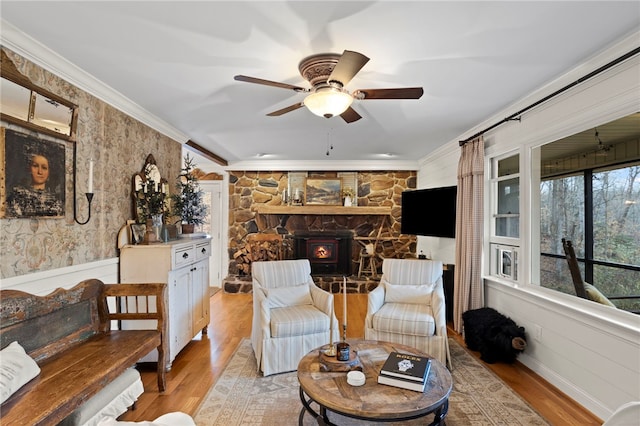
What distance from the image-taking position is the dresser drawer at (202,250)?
3479 millimetres

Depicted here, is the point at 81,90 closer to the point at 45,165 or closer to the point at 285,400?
the point at 45,165

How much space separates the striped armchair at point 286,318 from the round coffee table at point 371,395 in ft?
2.12

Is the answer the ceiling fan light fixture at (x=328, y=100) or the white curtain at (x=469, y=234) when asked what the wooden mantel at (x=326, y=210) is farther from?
the ceiling fan light fixture at (x=328, y=100)

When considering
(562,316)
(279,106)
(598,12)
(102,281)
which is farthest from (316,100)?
(562,316)

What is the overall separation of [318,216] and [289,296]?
2999mm

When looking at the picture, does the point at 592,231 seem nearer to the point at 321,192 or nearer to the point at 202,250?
the point at 202,250


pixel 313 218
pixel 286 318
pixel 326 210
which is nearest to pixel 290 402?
pixel 286 318

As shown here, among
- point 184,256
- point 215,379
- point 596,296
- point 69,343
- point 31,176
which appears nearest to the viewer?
point 31,176

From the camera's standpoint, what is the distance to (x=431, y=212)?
4.61 metres

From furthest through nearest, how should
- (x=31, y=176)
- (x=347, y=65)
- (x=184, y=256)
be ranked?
(x=184, y=256) < (x=31, y=176) < (x=347, y=65)

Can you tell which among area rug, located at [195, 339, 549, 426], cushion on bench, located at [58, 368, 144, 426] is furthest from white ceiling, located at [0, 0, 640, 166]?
area rug, located at [195, 339, 549, 426]

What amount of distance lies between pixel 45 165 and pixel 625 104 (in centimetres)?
375

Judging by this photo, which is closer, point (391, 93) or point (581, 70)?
point (391, 93)

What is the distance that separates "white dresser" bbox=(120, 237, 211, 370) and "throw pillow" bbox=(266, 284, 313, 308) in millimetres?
850
